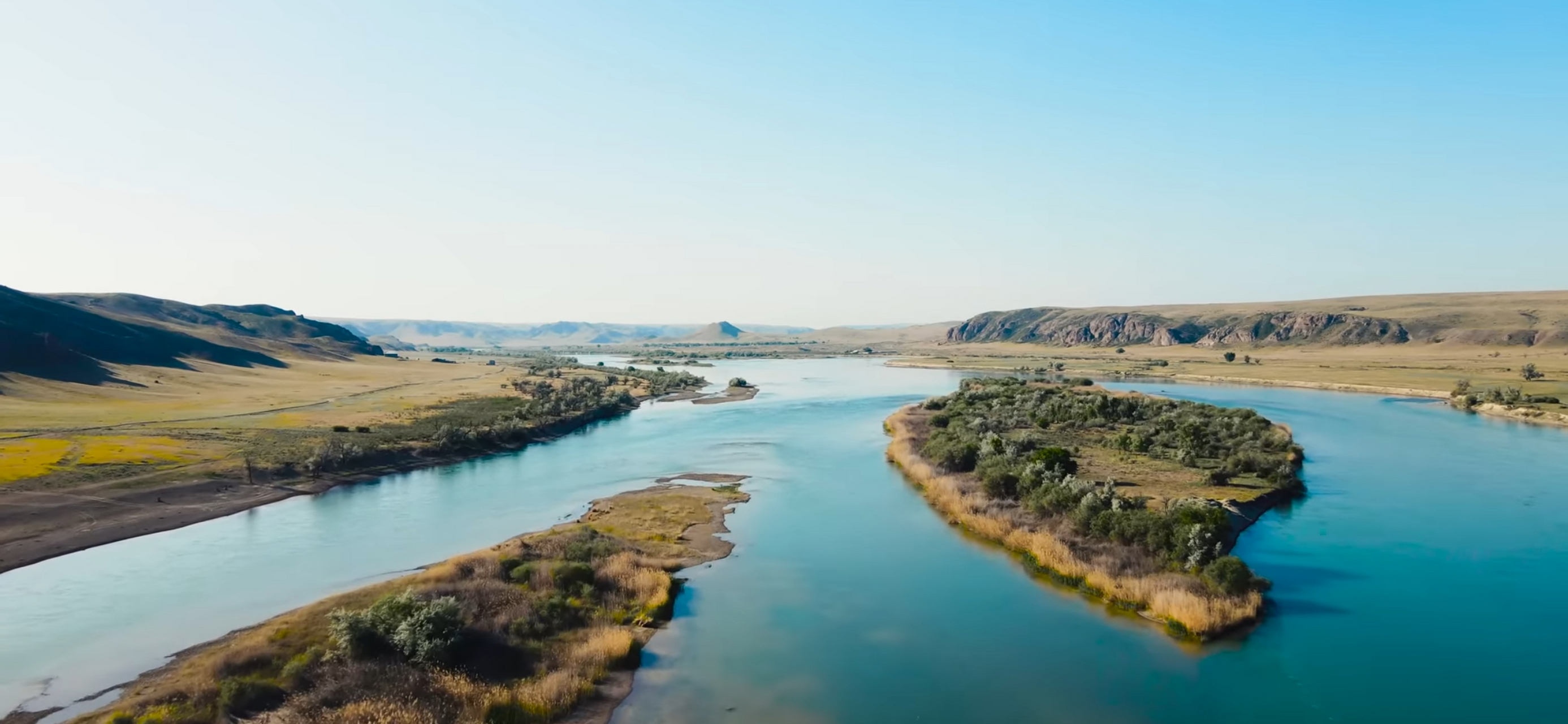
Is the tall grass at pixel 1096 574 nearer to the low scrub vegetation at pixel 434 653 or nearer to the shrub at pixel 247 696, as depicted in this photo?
the low scrub vegetation at pixel 434 653

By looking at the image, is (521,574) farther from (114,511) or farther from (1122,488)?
(1122,488)

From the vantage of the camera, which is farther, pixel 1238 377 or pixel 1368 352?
pixel 1368 352

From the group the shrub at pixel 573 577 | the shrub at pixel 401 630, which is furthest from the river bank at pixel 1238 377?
the shrub at pixel 401 630

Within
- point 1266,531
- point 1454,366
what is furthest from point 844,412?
point 1454,366

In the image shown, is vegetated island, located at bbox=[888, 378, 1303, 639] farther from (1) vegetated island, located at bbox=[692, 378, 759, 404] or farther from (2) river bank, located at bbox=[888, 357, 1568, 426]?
(1) vegetated island, located at bbox=[692, 378, 759, 404]

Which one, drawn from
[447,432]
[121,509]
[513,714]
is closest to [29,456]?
[121,509]

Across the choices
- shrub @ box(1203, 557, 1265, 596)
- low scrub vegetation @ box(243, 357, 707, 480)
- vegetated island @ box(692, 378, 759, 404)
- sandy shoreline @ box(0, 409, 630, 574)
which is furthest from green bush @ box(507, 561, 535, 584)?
vegetated island @ box(692, 378, 759, 404)

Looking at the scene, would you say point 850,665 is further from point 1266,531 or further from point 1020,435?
point 1020,435
